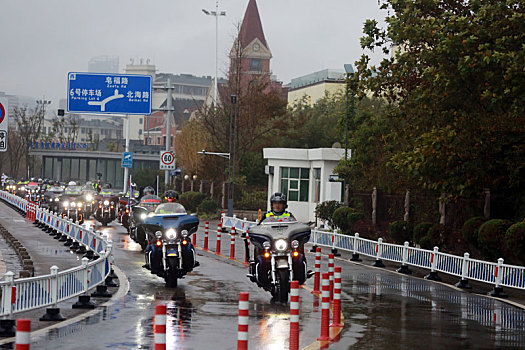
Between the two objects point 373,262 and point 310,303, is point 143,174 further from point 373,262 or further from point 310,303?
point 310,303

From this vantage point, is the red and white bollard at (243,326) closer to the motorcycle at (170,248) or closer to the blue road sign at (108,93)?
the motorcycle at (170,248)

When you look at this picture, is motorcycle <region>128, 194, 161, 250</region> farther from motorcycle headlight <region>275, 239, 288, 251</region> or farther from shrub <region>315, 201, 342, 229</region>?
shrub <region>315, 201, 342, 229</region>

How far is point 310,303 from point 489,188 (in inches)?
550

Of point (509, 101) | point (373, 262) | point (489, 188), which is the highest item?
point (509, 101)

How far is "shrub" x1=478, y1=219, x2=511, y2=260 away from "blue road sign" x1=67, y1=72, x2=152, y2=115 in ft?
86.2

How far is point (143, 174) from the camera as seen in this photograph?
99.3 meters

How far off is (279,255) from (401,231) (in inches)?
655

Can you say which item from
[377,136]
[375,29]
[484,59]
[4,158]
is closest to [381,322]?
[484,59]

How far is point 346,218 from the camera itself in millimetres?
41219

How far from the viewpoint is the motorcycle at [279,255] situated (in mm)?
17297

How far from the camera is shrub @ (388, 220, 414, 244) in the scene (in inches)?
1313

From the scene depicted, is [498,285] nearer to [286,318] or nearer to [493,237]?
[493,237]

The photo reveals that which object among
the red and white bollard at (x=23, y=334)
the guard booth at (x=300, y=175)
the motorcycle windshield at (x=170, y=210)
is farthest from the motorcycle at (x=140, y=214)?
the guard booth at (x=300, y=175)

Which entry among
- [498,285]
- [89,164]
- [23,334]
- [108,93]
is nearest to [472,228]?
[498,285]
